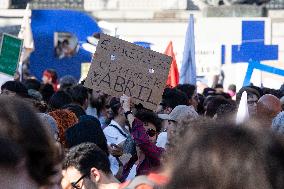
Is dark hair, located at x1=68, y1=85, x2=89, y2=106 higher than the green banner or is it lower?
lower

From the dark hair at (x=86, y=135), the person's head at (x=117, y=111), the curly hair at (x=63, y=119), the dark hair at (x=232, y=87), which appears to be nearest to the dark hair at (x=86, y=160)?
the dark hair at (x=86, y=135)

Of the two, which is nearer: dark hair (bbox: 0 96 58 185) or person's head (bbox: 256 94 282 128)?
dark hair (bbox: 0 96 58 185)

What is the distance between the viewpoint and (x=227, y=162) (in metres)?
2.18

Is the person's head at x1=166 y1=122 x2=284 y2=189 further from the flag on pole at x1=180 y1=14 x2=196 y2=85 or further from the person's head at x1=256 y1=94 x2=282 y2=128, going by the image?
the flag on pole at x1=180 y1=14 x2=196 y2=85

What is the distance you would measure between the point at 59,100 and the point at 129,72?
1145 millimetres

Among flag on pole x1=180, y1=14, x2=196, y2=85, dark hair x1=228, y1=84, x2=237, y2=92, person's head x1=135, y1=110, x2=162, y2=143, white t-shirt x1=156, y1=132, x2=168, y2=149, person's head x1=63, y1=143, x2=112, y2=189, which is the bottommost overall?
dark hair x1=228, y1=84, x2=237, y2=92

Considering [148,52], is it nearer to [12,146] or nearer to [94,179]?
[94,179]

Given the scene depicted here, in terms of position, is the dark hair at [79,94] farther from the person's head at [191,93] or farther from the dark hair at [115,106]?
the person's head at [191,93]

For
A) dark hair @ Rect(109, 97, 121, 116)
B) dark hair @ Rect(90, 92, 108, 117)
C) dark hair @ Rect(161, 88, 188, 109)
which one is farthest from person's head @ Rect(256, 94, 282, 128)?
dark hair @ Rect(90, 92, 108, 117)

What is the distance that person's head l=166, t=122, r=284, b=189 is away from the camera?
2180 millimetres

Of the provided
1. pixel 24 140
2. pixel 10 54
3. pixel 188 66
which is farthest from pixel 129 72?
pixel 24 140

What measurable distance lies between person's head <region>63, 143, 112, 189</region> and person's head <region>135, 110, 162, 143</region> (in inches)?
100

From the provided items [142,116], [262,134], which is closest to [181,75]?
[142,116]

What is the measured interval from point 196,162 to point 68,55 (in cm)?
1711
